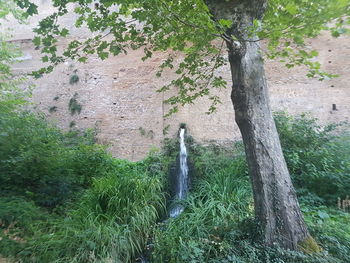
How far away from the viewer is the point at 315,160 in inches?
236

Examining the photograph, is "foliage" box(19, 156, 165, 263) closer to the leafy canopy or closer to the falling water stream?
the falling water stream

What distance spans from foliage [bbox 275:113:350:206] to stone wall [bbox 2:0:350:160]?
6.47 feet

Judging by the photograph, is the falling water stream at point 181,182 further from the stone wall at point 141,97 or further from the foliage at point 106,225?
the stone wall at point 141,97

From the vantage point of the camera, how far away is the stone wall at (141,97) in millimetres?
8414

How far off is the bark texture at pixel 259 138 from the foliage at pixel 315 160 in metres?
2.27

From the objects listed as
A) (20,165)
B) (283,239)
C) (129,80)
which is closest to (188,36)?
(283,239)

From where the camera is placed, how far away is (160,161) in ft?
24.9

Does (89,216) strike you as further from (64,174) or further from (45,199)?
(64,174)

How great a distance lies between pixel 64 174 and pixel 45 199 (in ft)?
2.53

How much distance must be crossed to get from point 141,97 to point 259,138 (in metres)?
6.60

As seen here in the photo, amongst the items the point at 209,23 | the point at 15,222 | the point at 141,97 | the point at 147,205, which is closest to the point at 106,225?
the point at 147,205

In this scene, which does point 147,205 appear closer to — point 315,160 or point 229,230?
point 229,230

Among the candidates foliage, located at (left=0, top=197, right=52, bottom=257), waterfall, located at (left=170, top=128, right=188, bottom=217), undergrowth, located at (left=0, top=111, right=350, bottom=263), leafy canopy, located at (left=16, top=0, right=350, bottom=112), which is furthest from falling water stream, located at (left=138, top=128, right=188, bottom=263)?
foliage, located at (left=0, top=197, right=52, bottom=257)

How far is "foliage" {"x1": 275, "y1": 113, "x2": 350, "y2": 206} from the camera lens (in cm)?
550
